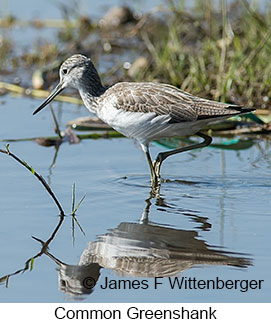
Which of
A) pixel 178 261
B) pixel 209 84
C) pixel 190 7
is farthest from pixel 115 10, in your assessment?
pixel 178 261

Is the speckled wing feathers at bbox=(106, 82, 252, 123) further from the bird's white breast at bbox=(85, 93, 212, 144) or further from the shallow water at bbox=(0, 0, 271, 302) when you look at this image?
the shallow water at bbox=(0, 0, 271, 302)

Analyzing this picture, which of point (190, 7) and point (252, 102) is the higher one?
point (190, 7)

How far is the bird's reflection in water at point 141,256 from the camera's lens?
484cm

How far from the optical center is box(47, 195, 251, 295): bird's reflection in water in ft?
15.9

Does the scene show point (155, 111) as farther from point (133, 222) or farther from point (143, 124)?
point (133, 222)

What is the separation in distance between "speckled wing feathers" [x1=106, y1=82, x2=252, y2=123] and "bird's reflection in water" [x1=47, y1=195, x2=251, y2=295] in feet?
4.00

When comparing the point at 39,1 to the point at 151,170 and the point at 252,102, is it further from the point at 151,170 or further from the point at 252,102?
the point at 151,170

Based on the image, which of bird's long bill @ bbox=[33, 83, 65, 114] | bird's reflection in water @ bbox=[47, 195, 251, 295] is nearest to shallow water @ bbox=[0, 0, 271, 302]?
bird's reflection in water @ bbox=[47, 195, 251, 295]

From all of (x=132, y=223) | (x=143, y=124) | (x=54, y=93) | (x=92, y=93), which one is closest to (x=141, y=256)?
(x=132, y=223)

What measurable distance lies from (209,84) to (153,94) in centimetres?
234

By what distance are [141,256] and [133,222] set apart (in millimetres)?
679

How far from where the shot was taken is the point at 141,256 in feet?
16.7
